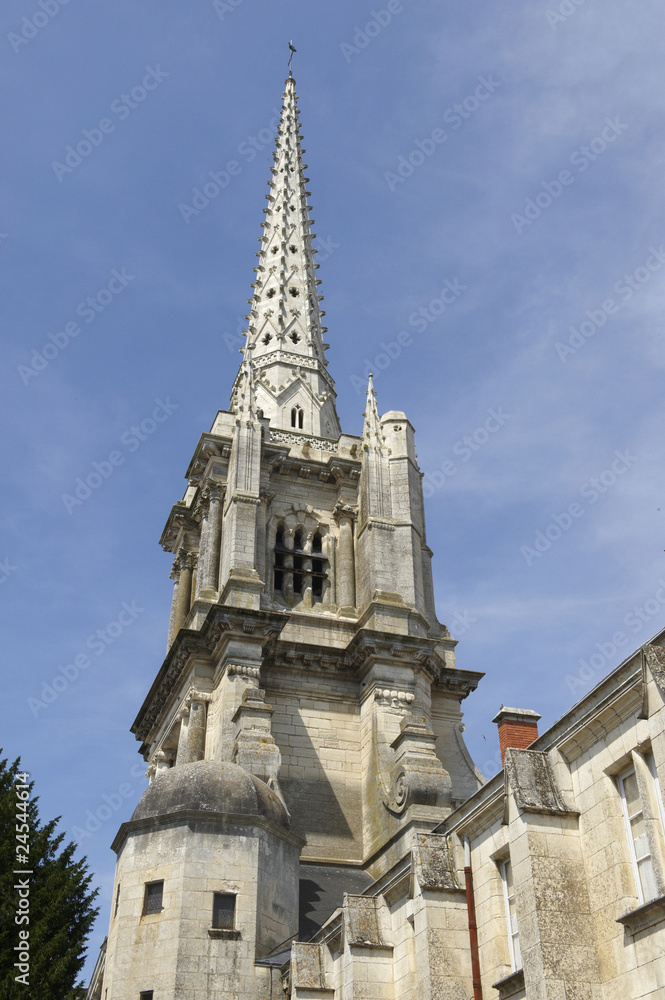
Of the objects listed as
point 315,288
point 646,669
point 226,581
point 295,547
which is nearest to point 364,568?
point 295,547

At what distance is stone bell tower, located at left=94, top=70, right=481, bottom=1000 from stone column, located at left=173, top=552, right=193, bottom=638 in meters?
0.11

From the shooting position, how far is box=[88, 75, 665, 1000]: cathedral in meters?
12.7

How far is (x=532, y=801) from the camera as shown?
13422 mm

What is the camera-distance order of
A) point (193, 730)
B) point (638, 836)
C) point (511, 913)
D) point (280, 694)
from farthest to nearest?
point (280, 694)
point (193, 730)
point (511, 913)
point (638, 836)

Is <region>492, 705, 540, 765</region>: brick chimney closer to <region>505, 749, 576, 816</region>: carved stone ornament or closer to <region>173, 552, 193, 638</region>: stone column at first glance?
<region>505, 749, 576, 816</region>: carved stone ornament

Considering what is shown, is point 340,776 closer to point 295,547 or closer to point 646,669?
point 295,547

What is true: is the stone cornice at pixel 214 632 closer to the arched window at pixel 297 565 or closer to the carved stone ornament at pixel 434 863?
the arched window at pixel 297 565

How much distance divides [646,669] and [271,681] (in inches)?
807

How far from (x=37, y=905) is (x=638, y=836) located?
15384 millimetres

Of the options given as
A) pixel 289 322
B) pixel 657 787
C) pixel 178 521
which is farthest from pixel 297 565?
pixel 657 787

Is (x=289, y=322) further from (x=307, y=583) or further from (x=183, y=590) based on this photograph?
(x=307, y=583)

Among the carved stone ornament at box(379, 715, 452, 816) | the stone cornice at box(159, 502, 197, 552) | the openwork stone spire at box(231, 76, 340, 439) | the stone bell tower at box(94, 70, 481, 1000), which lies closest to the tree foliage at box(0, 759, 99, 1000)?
the stone bell tower at box(94, 70, 481, 1000)

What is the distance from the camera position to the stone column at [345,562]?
113ft

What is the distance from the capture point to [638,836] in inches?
489
